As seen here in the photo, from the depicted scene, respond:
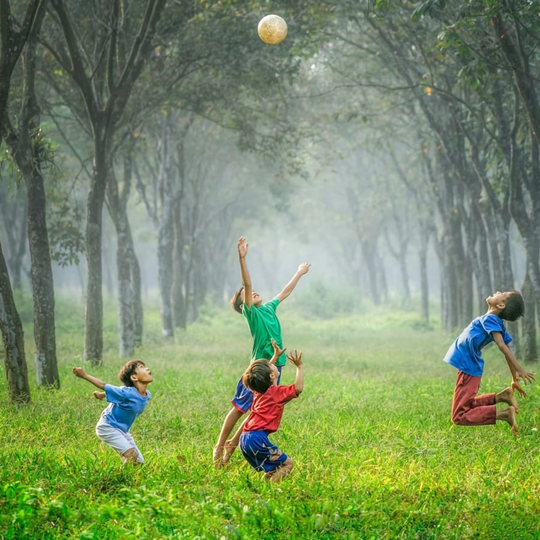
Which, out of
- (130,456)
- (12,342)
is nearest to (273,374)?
(130,456)

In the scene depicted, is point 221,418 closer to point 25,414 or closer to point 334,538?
point 25,414

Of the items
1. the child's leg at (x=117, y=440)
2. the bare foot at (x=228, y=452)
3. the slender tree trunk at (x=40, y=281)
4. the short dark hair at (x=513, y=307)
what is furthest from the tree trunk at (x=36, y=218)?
the short dark hair at (x=513, y=307)

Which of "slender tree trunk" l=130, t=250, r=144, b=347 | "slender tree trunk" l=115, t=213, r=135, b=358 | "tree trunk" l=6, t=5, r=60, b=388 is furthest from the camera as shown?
"slender tree trunk" l=130, t=250, r=144, b=347

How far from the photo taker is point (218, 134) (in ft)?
93.5

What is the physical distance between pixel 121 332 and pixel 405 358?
6894 millimetres

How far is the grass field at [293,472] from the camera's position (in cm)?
475

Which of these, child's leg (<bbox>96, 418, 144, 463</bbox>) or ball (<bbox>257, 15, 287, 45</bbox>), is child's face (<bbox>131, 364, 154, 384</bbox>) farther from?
ball (<bbox>257, 15, 287, 45</bbox>)

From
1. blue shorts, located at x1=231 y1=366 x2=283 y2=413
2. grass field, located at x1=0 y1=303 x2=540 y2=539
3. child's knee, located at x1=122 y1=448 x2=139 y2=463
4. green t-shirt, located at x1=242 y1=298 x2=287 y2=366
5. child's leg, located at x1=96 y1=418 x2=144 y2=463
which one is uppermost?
green t-shirt, located at x1=242 y1=298 x2=287 y2=366

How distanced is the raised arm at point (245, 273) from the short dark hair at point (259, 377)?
99cm

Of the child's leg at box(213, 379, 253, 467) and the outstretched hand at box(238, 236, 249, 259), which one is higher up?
the outstretched hand at box(238, 236, 249, 259)

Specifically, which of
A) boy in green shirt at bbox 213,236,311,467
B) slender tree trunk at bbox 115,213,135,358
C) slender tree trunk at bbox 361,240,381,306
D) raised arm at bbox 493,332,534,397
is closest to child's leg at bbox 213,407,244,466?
boy in green shirt at bbox 213,236,311,467

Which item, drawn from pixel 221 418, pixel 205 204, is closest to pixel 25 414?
pixel 221 418

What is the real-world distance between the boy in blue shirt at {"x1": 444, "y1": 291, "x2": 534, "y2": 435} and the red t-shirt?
2.64 metres

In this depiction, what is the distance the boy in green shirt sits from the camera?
6406 mm
